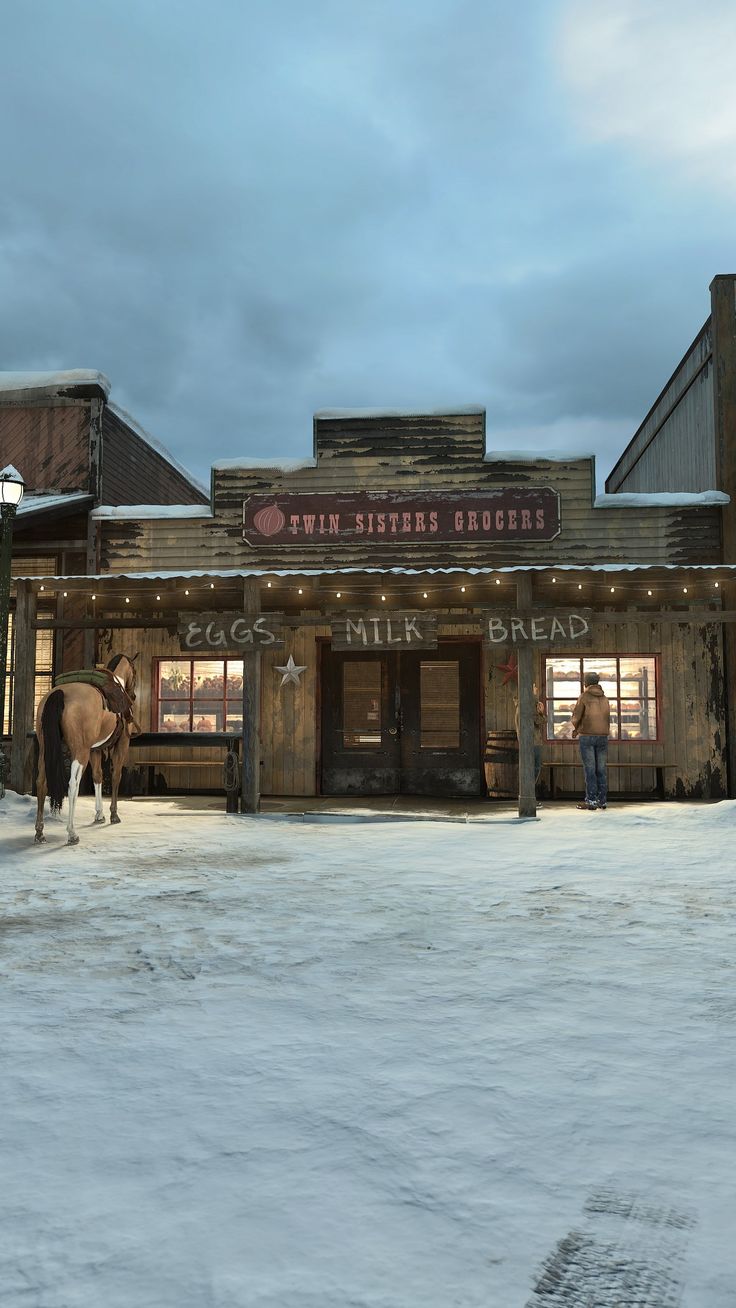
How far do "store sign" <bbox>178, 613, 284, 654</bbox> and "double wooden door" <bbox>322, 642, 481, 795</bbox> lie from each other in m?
2.64

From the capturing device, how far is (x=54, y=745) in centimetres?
820

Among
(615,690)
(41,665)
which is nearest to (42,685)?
(41,665)

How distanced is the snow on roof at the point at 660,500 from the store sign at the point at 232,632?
5.33 meters

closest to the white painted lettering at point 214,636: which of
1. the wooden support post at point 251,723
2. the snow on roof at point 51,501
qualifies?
the wooden support post at point 251,723

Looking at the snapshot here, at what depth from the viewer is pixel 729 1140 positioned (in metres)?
2.31

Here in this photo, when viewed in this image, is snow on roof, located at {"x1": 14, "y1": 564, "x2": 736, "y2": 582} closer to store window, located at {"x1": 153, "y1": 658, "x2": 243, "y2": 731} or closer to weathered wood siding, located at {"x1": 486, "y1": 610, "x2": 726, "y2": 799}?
weathered wood siding, located at {"x1": 486, "y1": 610, "x2": 726, "y2": 799}

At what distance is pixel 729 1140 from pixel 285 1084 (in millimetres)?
1318

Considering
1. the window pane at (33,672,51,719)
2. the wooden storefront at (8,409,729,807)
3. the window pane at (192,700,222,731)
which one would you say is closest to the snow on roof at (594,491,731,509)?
the wooden storefront at (8,409,729,807)

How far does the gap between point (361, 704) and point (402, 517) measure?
2.86 metres

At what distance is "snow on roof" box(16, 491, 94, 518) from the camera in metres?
11.3

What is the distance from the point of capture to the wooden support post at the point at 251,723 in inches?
396

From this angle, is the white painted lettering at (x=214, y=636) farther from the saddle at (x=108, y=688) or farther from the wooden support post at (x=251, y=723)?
the saddle at (x=108, y=688)

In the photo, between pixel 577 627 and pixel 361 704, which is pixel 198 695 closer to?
pixel 361 704

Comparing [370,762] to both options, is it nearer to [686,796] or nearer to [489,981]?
[686,796]
